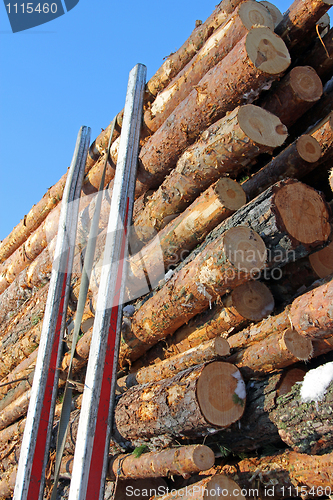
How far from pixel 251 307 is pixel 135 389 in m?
1.44

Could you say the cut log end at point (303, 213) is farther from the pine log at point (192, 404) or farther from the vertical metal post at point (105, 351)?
the vertical metal post at point (105, 351)

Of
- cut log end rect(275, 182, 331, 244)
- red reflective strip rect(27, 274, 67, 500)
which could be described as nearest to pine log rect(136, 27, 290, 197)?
cut log end rect(275, 182, 331, 244)

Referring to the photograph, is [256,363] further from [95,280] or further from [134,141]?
[134,141]

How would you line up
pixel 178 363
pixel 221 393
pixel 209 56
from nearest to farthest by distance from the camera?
pixel 221 393
pixel 178 363
pixel 209 56

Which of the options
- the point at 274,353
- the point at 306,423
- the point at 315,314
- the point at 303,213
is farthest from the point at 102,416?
the point at 303,213

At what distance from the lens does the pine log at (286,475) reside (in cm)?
248

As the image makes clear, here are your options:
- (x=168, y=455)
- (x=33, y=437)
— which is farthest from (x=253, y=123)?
(x=33, y=437)

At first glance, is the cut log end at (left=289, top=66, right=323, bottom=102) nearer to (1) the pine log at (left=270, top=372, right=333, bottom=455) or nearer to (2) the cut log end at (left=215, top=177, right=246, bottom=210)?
(2) the cut log end at (left=215, top=177, right=246, bottom=210)

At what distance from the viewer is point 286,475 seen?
2.66 m

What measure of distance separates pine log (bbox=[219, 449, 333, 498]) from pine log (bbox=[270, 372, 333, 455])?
0.38ft

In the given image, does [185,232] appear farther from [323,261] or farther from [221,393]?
[221,393]

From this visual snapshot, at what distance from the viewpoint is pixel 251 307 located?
321 centimetres

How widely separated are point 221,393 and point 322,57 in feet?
11.3

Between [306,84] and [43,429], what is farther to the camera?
[43,429]
